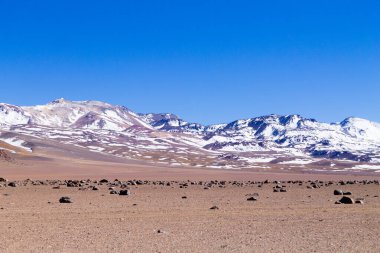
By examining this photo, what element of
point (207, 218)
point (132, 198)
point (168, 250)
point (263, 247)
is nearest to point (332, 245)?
point (263, 247)

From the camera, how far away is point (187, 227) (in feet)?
66.0

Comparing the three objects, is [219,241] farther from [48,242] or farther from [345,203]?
[345,203]

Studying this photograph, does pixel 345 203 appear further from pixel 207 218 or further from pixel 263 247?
pixel 263 247

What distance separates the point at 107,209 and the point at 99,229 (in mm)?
7190

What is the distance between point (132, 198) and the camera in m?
33.9

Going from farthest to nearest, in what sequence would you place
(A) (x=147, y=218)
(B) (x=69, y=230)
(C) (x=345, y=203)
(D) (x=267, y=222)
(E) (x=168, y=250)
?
1. (C) (x=345, y=203)
2. (A) (x=147, y=218)
3. (D) (x=267, y=222)
4. (B) (x=69, y=230)
5. (E) (x=168, y=250)

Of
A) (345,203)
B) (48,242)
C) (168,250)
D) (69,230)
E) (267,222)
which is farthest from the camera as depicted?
(345,203)

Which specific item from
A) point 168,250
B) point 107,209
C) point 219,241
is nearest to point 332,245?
point 219,241

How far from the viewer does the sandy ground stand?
53.9 ft

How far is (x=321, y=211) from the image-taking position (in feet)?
84.0

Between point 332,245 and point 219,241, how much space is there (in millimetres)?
3359

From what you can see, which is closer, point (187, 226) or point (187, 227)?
point (187, 227)

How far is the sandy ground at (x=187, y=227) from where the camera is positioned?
16.4 m

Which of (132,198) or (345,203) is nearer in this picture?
(345,203)
